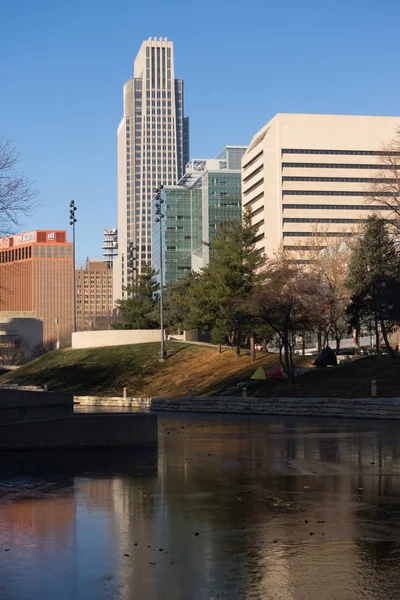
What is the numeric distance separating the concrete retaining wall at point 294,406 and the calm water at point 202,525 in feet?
46.6

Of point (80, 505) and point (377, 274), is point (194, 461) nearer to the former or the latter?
point (80, 505)

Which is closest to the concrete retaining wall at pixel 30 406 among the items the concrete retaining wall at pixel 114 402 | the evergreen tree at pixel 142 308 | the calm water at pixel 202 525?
the calm water at pixel 202 525

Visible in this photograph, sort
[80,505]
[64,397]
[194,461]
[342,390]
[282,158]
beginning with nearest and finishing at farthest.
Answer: [80,505]
[194,461]
[64,397]
[342,390]
[282,158]

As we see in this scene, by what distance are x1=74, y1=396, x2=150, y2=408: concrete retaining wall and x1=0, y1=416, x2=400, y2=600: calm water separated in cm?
2987

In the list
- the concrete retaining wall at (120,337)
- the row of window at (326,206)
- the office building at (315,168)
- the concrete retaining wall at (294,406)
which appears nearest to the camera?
the concrete retaining wall at (294,406)

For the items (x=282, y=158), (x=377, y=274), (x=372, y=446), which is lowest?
(x=372, y=446)

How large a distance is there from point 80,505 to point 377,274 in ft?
133

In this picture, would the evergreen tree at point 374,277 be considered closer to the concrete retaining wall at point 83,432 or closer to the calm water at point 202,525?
the calm water at point 202,525

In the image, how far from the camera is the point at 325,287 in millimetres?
64375

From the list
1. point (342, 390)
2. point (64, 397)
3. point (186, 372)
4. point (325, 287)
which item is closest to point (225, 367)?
point (186, 372)

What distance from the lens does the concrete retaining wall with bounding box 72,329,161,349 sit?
80.9m

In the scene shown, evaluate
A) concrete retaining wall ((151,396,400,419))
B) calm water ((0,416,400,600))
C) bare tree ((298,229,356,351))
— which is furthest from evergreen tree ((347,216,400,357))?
calm water ((0,416,400,600))

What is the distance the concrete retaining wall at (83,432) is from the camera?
19891mm

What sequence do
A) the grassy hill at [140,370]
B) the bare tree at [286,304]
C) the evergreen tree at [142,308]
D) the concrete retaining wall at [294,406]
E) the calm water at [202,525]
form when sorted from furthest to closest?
the evergreen tree at [142,308]
the grassy hill at [140,370]
the bare tree at [286,304]
the concrete retaining wall at [294,406]
the calm water at [202,525]
